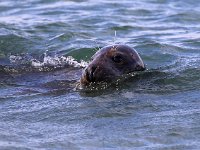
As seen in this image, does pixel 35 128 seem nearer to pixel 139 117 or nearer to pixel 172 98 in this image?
pixel 139 117

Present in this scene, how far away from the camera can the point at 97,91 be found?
677cm

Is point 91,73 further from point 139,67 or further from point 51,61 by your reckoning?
point 51,61

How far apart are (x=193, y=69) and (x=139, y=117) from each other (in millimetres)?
2262

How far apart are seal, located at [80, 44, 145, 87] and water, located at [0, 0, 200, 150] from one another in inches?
5.6

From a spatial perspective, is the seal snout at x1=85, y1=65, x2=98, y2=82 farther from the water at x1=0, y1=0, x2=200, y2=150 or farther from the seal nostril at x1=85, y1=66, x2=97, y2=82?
the water at x1=0, y1=0, x2=200, y2=150

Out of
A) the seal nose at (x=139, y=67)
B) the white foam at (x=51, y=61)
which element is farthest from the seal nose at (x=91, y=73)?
the white foam at (x=51, y=61)

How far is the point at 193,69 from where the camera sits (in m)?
7.78

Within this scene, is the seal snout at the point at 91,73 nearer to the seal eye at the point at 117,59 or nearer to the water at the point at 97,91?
the water at the point at 97,91

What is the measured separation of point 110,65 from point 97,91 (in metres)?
0.35

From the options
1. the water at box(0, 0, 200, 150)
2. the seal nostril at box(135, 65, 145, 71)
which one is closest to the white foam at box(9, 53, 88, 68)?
the water at box(0, 0, 200, 150)

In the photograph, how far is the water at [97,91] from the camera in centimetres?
521

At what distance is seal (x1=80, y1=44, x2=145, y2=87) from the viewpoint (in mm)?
6750

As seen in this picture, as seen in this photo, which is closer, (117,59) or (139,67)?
(117,59)

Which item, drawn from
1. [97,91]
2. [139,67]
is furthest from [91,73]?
[139,67]
